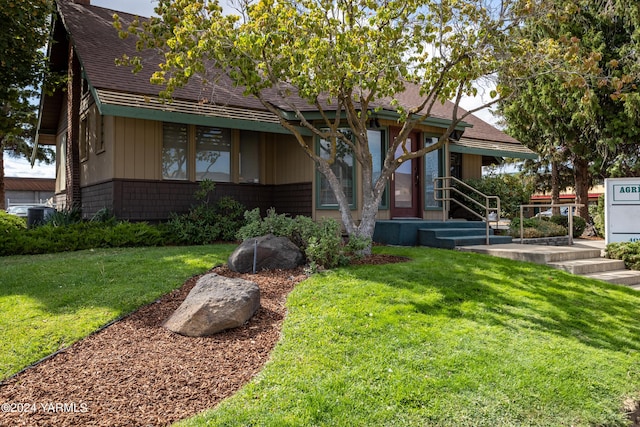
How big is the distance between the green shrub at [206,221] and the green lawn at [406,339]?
2788 millimetres

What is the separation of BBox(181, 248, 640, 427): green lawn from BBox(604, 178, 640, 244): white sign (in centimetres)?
436

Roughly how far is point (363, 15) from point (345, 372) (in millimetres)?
6025

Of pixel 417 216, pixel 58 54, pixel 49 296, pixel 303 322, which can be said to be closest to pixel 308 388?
pixel 303 322

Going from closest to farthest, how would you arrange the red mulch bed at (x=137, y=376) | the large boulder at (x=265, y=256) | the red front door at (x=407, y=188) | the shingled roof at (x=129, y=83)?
the red mulch bed at (x=137, y=376), the large boulder at (x=265, y=256), the shingled roof at (x=129, y=83), the red front door at (x=407, y=188)

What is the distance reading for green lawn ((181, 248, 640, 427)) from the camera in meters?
3.29

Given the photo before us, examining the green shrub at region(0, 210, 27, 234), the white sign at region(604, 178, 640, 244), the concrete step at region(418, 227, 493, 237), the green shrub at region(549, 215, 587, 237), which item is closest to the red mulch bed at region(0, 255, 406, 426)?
the concrete step at region(418, 227, 493, 237)

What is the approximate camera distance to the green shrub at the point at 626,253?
8903mm

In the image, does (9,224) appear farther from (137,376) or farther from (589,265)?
(589,265)

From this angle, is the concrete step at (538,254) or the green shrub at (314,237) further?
the concrete step at (538,254)

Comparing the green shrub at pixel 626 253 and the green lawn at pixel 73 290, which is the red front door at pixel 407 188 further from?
the green lawn at pixel 73 290

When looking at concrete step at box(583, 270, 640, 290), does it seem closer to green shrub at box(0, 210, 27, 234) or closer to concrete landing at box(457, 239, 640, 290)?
concrete landing at box(457, 239, 640, 290)

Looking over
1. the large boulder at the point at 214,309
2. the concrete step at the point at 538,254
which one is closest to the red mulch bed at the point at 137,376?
the large boulder at the point at 214,309

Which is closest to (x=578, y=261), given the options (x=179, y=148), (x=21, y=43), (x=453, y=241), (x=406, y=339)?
(x=453, y=241)

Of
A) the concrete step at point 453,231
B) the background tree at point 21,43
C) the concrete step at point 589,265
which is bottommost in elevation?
the concrete step at point 589,265
